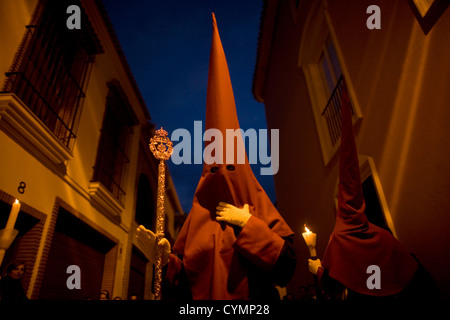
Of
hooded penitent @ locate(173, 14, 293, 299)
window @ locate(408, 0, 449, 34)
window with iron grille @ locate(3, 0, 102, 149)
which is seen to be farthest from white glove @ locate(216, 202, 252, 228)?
window with iron grille @ locate(3, 0, 102, 149)

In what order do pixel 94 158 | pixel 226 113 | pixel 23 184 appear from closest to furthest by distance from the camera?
pixel 226 113 < pixel 23 184 < pixel 94 158

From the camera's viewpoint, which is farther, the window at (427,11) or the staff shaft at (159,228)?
the window at (427,11)

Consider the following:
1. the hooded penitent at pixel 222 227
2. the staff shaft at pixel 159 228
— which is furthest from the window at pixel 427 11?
the staff shaft at pixel 159 228

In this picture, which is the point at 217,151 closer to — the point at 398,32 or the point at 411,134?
the point at 411,134

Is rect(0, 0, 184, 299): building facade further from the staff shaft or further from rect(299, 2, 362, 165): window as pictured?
rect(299, 2, 362, 165): window

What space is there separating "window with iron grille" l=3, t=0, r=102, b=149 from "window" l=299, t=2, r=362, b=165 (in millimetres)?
4683

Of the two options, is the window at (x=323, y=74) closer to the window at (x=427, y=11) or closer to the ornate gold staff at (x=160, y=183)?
the window at (x=427, y=11)

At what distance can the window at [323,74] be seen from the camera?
516 cm

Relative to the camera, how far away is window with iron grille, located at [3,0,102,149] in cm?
398

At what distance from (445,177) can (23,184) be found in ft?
16.1

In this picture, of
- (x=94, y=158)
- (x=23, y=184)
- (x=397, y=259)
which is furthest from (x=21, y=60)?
(x=397, y=259)

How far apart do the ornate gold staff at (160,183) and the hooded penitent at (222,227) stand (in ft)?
0.52

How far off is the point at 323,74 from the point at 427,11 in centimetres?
343

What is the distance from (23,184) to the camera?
3727 mm
